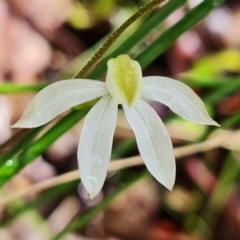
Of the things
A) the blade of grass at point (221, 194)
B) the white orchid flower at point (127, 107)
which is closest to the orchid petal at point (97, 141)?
the white orchid flower at point (127, 107)

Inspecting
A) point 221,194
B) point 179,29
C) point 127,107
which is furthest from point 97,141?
point 221,194

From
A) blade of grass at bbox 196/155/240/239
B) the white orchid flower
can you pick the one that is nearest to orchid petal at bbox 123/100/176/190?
the white orchid flower

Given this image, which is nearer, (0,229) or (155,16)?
(155,16)

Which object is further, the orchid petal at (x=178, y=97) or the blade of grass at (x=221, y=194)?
the blade of grass at (x=221, y=194)

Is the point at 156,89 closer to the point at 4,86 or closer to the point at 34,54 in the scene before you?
the point at 4,86

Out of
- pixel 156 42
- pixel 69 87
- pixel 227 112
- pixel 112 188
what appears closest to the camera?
pixel 69 87

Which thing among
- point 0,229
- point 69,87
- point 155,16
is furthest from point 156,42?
point 0,229

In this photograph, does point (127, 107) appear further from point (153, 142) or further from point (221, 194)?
point (221, 194)

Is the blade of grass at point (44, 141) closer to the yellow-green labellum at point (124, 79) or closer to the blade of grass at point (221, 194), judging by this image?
the yellow-green labellum at point (124, 79)
